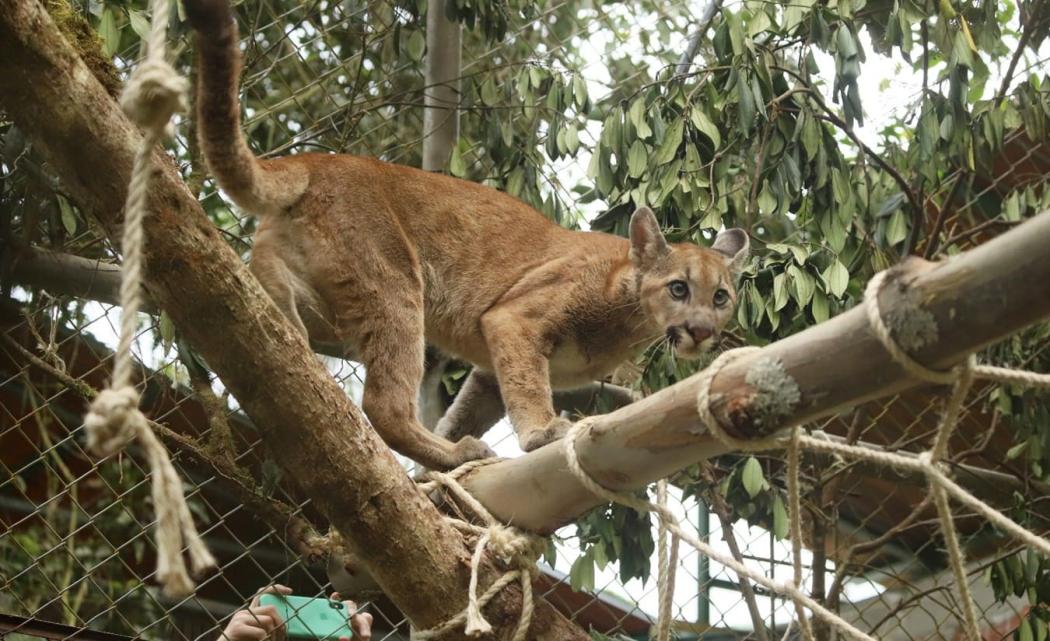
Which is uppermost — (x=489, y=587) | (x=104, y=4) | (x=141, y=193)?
(x=104, y=4)

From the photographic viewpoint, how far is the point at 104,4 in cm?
453

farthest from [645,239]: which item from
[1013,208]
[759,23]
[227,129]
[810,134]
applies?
[227,129]

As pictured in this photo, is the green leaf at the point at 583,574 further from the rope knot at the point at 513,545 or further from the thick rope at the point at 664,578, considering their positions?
the thick rope at the point at 664,578

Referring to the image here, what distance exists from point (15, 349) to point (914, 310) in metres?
4.33

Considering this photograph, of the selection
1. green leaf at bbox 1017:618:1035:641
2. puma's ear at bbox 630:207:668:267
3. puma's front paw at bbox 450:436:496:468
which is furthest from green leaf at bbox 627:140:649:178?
green leaf at bbox 1017:618:1035:641

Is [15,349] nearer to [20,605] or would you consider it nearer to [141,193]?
[20,605]

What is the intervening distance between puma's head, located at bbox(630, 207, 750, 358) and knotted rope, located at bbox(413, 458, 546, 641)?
62.4 inches

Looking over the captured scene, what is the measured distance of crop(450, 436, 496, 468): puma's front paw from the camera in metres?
4.30

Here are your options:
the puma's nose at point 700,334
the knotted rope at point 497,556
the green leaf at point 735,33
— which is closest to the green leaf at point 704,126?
the green leaf at point 735,33

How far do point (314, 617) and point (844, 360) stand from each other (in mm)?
2678

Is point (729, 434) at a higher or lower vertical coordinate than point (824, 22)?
lower

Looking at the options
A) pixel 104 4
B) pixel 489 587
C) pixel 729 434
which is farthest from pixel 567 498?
pixel 104 4

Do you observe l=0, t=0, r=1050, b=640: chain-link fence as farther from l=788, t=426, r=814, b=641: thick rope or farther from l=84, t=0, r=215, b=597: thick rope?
l=84, t=0, r=215, b=597: thick rope

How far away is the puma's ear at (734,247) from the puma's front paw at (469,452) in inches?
60.9
